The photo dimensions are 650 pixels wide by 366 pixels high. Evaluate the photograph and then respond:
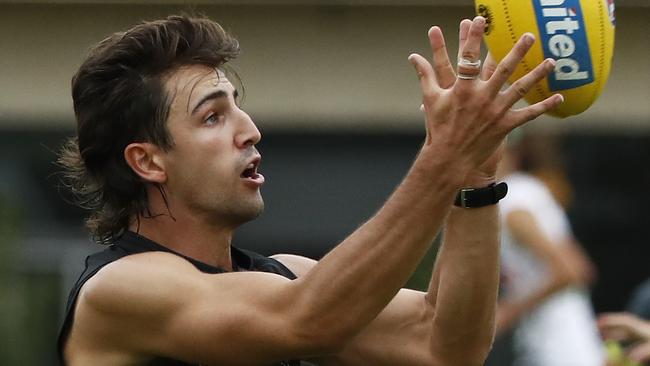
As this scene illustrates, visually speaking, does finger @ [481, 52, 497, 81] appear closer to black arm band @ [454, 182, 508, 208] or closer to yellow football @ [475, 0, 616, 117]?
yellow football @ [475, 0, 616, 117]

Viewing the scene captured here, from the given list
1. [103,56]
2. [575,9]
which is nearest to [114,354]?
[103,56]

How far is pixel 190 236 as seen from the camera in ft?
15.4

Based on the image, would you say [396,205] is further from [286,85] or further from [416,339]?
[286,85]

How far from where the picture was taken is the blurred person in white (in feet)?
28.0

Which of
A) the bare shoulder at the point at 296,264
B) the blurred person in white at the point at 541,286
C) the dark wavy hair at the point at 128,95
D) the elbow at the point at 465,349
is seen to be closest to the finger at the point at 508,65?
the elbow at the point at 465,349

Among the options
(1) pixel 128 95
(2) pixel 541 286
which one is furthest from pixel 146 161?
(2) pixel 541 286

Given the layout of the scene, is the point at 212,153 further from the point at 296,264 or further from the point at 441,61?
the point at 441,61

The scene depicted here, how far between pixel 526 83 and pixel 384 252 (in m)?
0.55

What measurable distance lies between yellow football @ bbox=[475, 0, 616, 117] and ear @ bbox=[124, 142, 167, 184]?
39.9 inches

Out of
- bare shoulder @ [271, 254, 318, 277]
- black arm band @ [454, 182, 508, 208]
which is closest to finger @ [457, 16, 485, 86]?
black arm band @ [454, 182, 508, 208]

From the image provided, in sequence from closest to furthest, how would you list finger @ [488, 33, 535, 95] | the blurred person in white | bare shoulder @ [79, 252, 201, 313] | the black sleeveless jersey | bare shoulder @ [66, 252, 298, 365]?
finger @ [488, 33, 535, 95] → bare shoulder @ [66, 252, 298, 365] → bare shoulder @ [79, 252, 201, 313] → the black sleeveless jersey → the blurred person in white

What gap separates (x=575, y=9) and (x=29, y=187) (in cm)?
912

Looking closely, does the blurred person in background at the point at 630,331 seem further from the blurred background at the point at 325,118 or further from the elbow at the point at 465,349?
the blurred background at the point at 325,118

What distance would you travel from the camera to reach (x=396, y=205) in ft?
13.3
